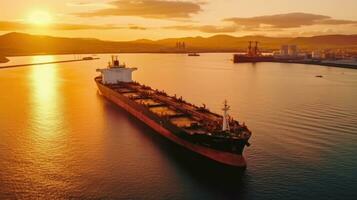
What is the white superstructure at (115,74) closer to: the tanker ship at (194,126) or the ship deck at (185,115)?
the ship deck at (185,115)

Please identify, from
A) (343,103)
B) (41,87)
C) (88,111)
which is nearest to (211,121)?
(88,111)

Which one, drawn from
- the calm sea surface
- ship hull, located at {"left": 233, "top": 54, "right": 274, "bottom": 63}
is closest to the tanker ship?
the calm sea surface

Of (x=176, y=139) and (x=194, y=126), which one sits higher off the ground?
(x=194, y=126)

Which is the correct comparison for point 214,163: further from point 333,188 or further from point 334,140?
point 334,140

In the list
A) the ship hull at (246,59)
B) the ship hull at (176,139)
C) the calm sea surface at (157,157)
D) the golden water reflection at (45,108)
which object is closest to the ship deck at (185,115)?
the ship hull at (176,139)

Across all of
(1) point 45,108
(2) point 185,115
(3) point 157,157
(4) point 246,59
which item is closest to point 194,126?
(3) point 157,157

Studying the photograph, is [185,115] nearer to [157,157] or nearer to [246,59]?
[157,157]

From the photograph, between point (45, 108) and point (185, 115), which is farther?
point (45, 108)
